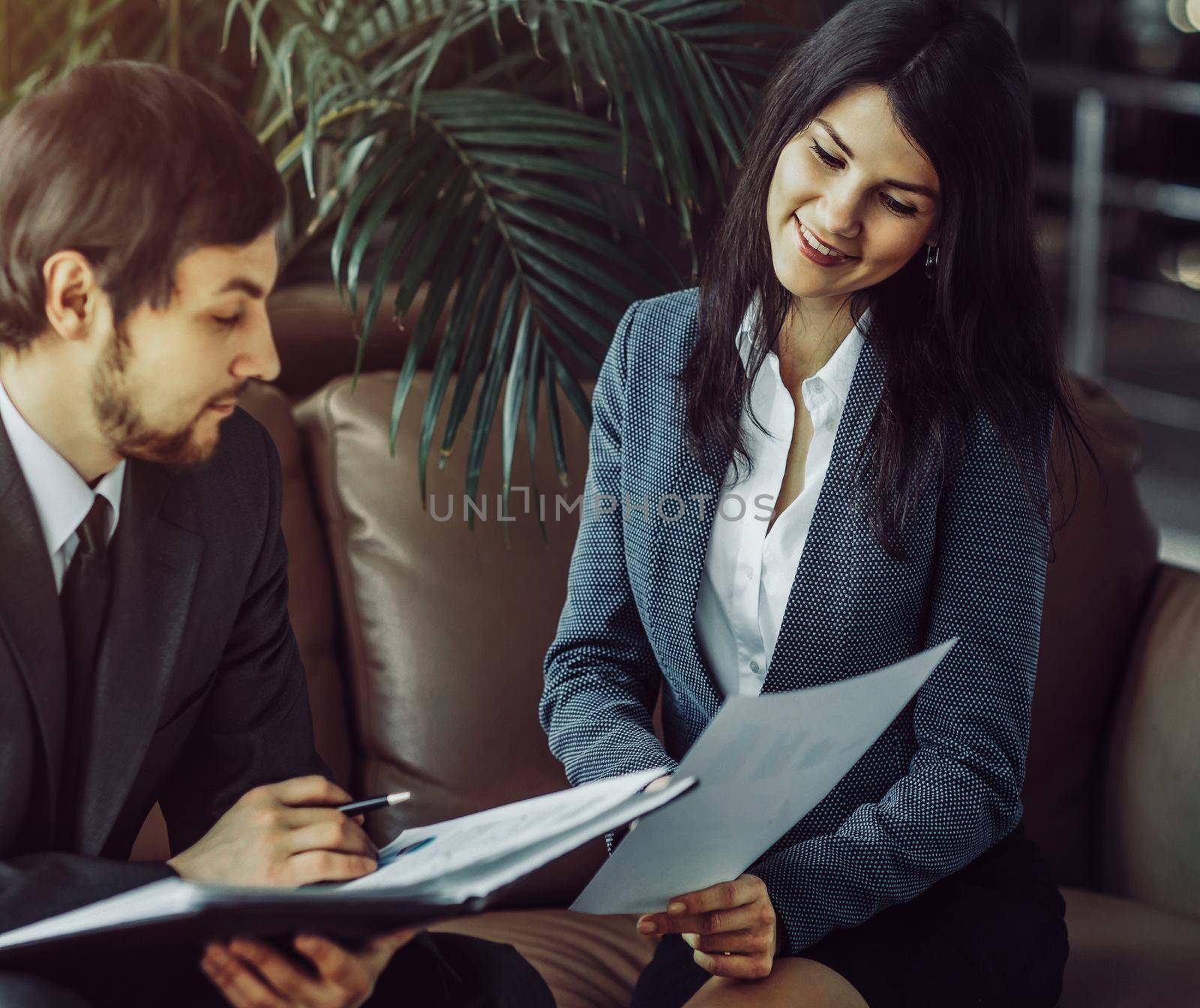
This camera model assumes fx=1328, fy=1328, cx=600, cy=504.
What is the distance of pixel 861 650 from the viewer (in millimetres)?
1264

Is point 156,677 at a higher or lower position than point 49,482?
lower

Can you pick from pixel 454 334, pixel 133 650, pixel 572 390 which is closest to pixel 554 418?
pixel 572 390

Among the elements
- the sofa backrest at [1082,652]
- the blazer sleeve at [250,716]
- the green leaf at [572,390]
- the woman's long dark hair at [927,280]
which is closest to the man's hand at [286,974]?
the blazer sleeve at [250,716]

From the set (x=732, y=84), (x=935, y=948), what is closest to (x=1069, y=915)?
(x=935, y=948)

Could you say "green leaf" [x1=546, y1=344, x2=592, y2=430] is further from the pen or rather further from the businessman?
the pen

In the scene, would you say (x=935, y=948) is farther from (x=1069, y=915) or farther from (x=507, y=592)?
(x=507, y=592)

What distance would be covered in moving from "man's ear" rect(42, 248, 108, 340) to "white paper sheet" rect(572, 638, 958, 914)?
0.49 meters

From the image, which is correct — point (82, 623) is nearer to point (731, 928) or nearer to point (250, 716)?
point (250, 716)

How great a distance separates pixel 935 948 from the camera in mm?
1198

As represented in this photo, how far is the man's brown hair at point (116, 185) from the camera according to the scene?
0.86 meters

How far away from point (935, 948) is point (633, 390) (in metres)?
0.61

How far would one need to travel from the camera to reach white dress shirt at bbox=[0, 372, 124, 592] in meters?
0.94

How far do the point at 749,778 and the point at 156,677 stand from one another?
45 centimetres

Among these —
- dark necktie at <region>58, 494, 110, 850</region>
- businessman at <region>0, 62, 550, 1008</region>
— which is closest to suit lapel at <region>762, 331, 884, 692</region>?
businessman at <region>0, 62, 550, 1008</region>
